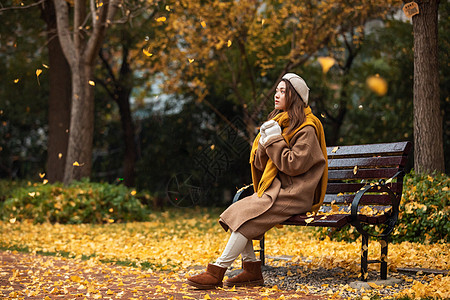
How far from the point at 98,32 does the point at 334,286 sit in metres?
8.36

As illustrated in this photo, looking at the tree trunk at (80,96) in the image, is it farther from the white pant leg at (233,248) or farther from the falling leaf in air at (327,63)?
the white pant leg at (233,248)

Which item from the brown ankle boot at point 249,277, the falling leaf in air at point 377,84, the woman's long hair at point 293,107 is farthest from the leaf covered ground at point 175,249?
the falling leaf in air at point 377,84

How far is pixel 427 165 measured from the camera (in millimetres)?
7055

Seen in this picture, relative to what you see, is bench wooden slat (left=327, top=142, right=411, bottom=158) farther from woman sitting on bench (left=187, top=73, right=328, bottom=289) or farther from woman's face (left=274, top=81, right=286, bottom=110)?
woman's face (left=274, top=81, right=286, bottom=110)

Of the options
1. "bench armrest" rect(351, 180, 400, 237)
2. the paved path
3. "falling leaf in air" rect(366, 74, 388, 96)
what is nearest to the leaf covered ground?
the paved path

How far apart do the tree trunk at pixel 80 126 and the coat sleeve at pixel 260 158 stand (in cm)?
749

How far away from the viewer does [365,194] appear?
4.90 m

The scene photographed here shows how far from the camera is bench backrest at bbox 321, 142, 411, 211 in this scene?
15.4 ft

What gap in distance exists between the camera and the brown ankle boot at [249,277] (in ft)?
14.6

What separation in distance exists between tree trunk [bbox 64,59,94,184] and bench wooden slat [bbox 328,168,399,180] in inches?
290

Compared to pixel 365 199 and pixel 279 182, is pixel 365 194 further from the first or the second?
pixel 279 182

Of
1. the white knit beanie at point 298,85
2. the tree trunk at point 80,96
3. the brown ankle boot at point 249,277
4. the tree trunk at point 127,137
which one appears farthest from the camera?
the tree trunk at point 127,137

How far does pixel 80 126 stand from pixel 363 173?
7.77 meters

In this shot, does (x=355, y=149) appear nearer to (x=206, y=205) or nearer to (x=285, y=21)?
(x=285, y=21)
